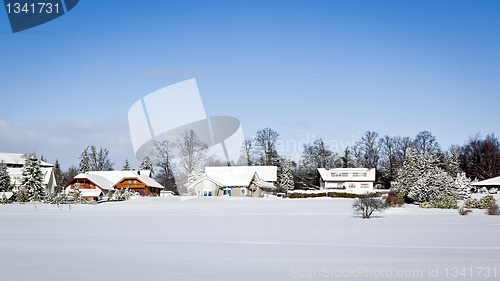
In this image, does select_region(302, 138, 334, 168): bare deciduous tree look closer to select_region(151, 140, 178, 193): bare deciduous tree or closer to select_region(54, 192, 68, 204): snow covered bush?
select_region(151, 140, 178, 193): bare deciduous tree

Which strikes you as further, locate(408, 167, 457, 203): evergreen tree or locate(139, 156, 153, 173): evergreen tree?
locate(139, 156, 153, 173): evergreen tree

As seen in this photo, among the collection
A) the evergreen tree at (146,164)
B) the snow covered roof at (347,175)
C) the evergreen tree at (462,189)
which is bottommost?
the evergreen tree at (462,189)

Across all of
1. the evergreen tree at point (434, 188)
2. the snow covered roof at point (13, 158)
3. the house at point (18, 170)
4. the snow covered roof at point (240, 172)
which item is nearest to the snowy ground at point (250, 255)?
the evergreen tree at point (434, 188)

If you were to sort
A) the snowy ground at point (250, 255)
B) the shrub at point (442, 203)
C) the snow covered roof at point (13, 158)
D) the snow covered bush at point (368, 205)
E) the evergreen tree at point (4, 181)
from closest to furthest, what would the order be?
the snowy ground at point (250, 255), the snow covered bush at point (368, 205), the shrub at point (442, 203), the evergreen tree at point (4, 181), the snow covered roof at point (13, 158)

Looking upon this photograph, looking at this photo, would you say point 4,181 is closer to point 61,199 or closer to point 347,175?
point 61,199

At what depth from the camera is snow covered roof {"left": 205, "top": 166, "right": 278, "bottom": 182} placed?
219 feet

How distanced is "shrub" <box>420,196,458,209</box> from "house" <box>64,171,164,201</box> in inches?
1681

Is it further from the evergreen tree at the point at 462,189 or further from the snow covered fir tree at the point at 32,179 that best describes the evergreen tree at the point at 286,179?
the snow covered fir tree at the point at 32,179

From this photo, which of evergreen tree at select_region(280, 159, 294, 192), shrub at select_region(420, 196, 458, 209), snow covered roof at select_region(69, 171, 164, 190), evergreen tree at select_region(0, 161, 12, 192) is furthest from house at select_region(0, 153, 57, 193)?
shrub at select_region(420, 196, 458, 209)

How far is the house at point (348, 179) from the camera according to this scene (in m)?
83.4

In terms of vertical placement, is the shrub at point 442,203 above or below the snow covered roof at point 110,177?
below

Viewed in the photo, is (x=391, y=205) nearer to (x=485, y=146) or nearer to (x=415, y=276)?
(x=415, y=276)

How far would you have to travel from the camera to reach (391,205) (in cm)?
4075

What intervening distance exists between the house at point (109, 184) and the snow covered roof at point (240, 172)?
1000cm
